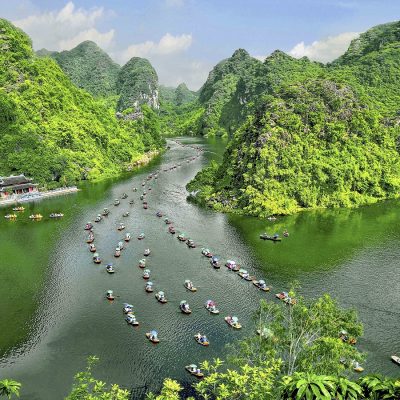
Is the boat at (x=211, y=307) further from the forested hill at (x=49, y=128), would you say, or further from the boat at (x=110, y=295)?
the forested hill at (x=49, y=128)

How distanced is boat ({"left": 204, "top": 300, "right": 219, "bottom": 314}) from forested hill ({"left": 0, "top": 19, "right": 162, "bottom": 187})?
83.1 metres

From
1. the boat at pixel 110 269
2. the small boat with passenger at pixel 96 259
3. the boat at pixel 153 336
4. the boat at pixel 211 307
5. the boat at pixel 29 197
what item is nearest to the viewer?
the boat at pixel 153 336

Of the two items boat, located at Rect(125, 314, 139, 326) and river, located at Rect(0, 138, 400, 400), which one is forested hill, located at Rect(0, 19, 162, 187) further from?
boat, located at Rect(125, 314, 139, 326)

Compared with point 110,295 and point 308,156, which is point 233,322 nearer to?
point 110,295

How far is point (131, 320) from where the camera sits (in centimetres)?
5338

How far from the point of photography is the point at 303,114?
11500 centimetres

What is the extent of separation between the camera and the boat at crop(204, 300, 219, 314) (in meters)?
55.4

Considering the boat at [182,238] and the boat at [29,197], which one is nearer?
the boat at [182,238]

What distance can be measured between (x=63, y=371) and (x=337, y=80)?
117m

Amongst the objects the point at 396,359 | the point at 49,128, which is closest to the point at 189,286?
the point at 396,359

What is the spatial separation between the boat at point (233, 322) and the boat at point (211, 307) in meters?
2.43

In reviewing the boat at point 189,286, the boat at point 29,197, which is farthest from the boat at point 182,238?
the boat at point 29,197

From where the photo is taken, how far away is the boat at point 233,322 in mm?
52062

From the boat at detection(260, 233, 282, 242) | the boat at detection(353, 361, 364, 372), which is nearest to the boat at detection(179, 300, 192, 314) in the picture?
the boat at detection(353, 361, 364, 372)
